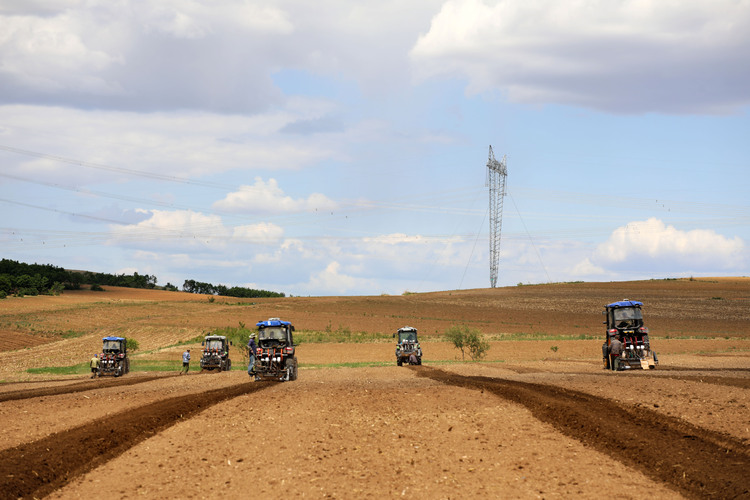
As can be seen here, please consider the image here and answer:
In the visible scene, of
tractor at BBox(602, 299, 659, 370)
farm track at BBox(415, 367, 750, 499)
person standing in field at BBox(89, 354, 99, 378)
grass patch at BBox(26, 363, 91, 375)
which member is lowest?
grass patch at BBox(26, 363, 91, 375)

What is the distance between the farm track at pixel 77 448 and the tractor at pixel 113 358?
77.7 feet

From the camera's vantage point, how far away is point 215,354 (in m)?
48.3

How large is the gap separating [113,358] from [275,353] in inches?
670

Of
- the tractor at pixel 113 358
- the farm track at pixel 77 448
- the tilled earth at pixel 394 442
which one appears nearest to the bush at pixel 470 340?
the tractor at pixel 113 358

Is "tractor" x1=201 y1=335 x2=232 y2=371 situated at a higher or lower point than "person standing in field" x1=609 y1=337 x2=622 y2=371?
lower

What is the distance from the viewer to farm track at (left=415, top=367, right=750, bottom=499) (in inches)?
493

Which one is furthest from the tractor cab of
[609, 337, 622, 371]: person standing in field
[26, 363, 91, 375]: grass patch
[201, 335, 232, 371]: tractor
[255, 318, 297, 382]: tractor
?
[609, 337, 622, 371]: person standing in field

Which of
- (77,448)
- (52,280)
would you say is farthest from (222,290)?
(77,448)

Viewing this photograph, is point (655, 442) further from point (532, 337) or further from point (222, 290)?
point (222, 290)

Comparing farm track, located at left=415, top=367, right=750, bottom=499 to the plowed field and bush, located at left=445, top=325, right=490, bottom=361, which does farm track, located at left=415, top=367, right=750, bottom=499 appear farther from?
bush, located at left=445, top=325, right=490, bottom=361

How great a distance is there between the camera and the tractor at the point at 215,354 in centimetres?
4809

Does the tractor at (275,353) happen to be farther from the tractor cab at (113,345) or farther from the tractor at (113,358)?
the tractor cab at (113,345)

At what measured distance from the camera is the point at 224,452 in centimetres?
1577

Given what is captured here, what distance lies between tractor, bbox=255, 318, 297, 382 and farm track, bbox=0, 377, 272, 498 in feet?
33.2
